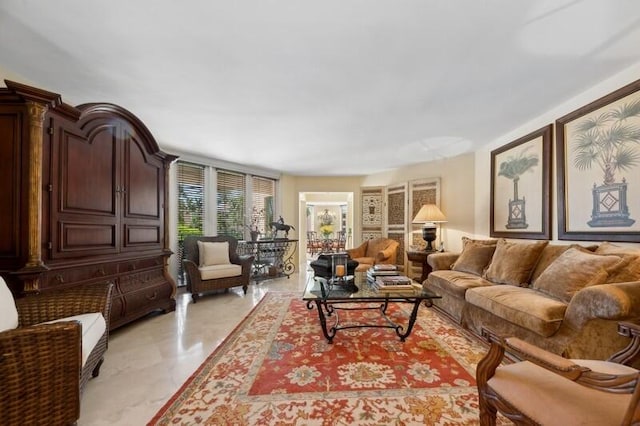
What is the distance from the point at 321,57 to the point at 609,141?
2636 millimetres

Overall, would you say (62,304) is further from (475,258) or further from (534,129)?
(534,129)

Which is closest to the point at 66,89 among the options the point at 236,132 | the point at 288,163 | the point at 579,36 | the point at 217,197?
the point at 236,132

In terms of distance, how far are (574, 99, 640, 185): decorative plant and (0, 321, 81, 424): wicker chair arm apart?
13.2ft

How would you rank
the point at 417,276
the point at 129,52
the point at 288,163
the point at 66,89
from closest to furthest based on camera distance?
the point at 129,52 → the point at 66,89 → the point at 417,276 → the point at 288,163

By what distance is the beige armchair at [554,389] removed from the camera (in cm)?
84

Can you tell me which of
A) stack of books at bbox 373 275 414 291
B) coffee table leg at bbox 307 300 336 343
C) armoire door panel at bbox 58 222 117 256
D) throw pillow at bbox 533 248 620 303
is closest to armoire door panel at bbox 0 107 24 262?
armoire door panel at bbox 58 222 117 256

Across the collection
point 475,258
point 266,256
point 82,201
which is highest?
point 82,201

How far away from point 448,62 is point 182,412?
2987 mm

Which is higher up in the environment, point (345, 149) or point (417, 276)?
point (345, 149)

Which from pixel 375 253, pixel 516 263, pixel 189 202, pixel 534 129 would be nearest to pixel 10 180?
pixel 189 202

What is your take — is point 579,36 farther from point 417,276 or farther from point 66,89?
point 66,89

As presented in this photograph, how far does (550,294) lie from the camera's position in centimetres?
217

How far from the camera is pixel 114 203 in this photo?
2.58 meters

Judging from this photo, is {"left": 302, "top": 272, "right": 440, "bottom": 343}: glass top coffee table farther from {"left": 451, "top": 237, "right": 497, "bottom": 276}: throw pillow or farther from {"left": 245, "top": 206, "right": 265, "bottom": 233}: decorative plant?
{"left": 245, "top": 206, "right": 265, "bottom": 233}: decorative plant
